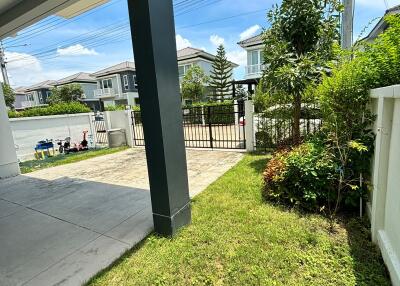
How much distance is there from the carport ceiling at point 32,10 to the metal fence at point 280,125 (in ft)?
14.9

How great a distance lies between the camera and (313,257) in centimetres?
228

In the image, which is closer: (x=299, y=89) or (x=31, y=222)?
(x=31, y=222)

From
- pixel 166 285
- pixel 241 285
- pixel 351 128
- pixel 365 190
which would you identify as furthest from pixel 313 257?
pixel 351 128

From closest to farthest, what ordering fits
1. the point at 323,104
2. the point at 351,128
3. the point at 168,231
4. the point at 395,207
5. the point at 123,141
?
1. the point at 395,207
2. the point at 168,231
3. the point at 351,128
4. the point at 323,104
5. the point at 123,141

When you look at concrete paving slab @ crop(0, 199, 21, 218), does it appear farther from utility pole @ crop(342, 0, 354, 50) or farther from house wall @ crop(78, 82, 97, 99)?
house wall @ crop(78, 82, 97, 99)

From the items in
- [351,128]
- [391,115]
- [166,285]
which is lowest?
[166,285]

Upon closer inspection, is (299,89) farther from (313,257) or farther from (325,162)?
(313,257)

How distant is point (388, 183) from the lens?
7.12ft

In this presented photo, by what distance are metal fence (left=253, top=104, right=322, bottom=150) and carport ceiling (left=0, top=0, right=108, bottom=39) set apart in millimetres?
4528

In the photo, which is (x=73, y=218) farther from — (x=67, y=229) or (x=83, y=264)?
(x=83, y=264)

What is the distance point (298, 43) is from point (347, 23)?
5.03 feet

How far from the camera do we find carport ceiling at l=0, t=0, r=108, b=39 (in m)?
4.08

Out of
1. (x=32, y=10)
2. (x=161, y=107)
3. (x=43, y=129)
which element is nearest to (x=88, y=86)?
(x=43, y=129)

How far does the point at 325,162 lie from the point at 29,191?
560 centimetres
